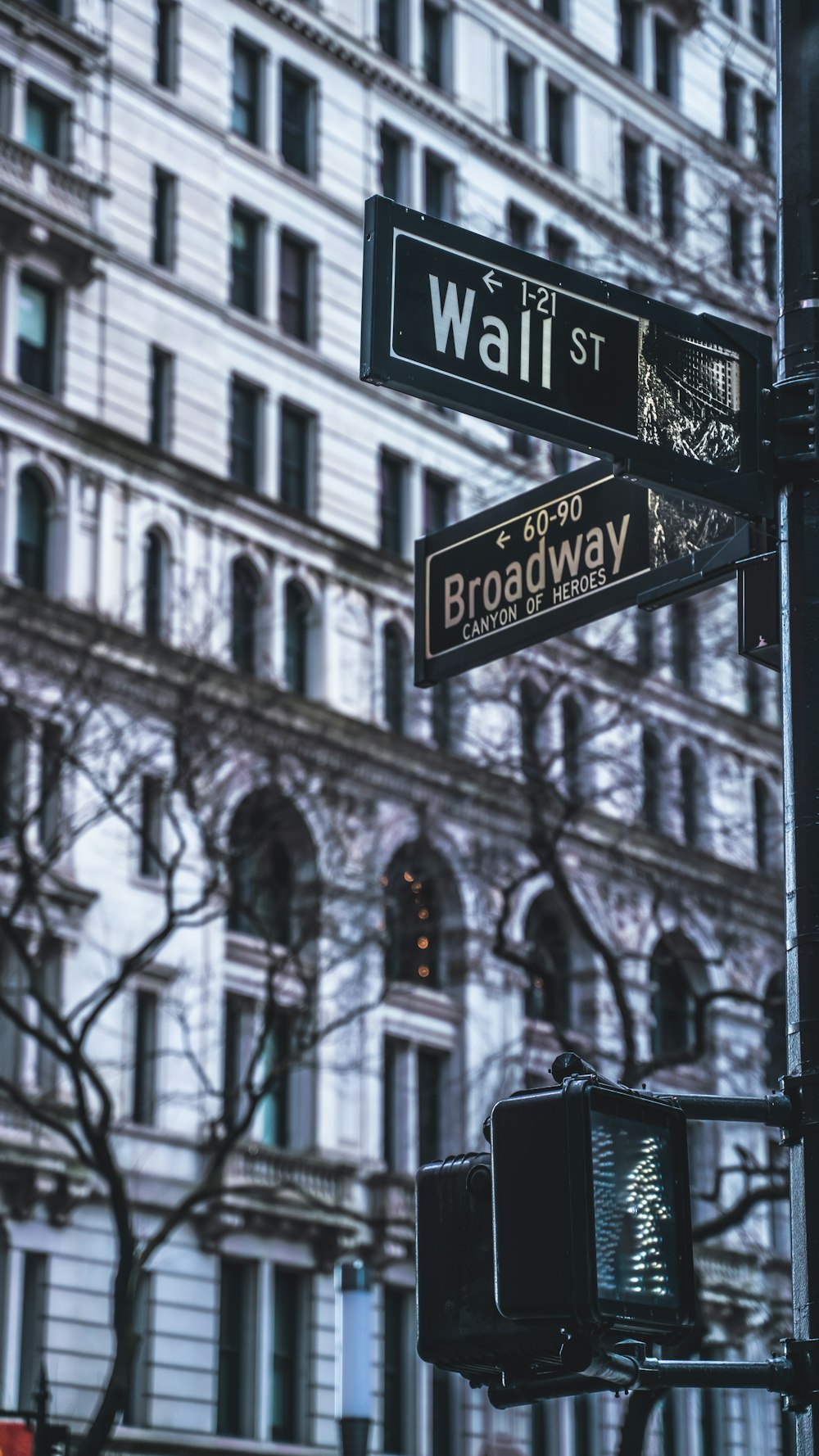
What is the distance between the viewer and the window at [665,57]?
56812 mm

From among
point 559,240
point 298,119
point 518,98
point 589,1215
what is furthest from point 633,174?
point 589,1215

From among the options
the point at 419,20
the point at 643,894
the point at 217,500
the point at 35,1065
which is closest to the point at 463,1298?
the point at 35,1065

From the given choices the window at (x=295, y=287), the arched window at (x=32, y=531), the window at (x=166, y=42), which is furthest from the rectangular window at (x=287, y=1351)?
the window at (x=166, y=42)

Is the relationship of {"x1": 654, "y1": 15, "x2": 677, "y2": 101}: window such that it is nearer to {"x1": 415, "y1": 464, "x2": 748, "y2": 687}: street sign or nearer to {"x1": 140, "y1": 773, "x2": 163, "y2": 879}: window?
{"x1": 140, "y1": 773, "x2": 163, "y2": 879}: window

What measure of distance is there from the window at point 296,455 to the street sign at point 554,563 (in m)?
38.1

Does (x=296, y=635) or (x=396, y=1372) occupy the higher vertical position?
(x=296, y=635)

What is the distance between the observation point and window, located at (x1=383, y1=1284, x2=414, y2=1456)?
42094mm

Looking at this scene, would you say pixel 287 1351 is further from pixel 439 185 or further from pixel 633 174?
pixel 633 174

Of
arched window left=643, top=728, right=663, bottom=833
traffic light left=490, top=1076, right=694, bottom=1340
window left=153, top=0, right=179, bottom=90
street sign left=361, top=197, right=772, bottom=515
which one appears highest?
window left=153, top=0, right=179, bottom=90

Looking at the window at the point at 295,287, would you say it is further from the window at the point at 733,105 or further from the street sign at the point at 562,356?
the street sign at the point at 562,356

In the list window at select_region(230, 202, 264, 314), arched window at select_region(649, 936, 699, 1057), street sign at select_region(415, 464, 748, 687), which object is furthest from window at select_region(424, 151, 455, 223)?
street sign at select_region(415, 464, 748, 687)

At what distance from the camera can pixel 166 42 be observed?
44688 millimetres

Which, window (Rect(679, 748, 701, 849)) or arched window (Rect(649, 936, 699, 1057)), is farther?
window (Rect(679, 748, 701, 849))

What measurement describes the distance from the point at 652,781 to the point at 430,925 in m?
8.01
